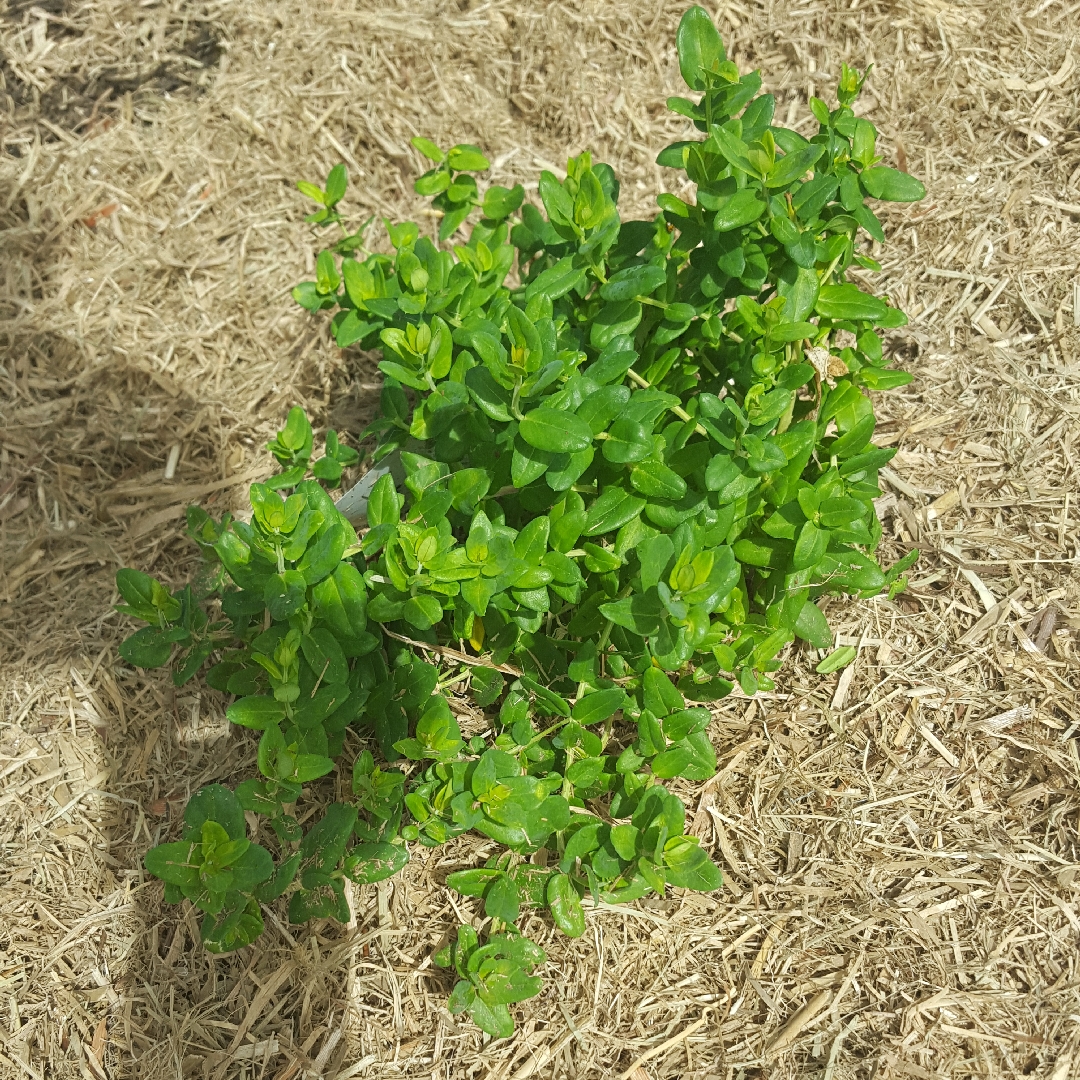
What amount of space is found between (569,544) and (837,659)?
860mm

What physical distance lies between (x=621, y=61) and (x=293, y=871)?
3034 mm

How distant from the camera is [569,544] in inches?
74.6

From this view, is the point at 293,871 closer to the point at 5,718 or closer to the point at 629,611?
the point at 629,611

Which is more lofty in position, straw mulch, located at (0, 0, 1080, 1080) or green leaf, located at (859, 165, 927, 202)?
green leaf, located at (859, 165, 927, 202)

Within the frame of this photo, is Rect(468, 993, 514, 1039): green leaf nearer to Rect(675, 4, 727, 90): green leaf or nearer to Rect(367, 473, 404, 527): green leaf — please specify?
Rect(367, 473, 404, 527): green leaf

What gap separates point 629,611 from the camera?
1.81 metres

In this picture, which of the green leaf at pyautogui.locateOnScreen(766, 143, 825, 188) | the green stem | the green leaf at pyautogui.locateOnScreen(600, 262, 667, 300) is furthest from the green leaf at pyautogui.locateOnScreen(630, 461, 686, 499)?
the green leaf at pyautogui.locateOnScreen(766, 143, 825, 188)

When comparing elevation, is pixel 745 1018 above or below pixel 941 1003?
below

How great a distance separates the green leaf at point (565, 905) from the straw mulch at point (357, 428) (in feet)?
0.71

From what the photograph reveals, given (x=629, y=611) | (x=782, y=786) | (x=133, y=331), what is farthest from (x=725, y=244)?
(x=133, y=331)

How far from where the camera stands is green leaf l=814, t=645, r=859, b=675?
232 cm

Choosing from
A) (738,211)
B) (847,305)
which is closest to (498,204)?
(738,211)

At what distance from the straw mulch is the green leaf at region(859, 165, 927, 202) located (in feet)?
2.78

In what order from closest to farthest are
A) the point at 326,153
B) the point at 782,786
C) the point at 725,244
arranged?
the point at 725,244 < the point at 782,786 < the point at 326,153
